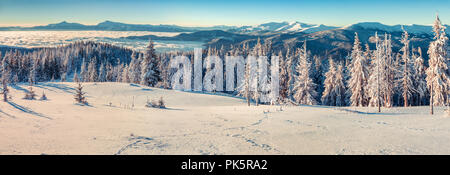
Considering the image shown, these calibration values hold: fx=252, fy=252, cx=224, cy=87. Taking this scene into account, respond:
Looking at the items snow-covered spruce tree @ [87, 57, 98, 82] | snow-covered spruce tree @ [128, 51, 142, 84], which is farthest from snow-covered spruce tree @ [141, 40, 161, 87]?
snow-covered spruce tree @ [87, 57, 98, 82]

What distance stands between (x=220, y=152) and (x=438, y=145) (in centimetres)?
820

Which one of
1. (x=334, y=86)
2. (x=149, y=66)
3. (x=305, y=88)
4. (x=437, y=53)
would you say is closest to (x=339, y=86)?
(x=334, y=86)

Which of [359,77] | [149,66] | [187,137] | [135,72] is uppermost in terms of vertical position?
[149,66]

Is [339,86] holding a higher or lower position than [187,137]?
lower

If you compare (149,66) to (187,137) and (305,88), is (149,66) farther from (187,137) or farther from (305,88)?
(187,137)

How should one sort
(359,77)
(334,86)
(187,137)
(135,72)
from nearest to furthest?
(187,137) < (359,77) < (334,86) < (135,72)

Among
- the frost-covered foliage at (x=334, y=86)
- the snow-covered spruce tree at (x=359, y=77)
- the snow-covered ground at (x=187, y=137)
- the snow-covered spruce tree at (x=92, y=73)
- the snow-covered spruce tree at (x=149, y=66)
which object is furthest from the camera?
the snow-covered spruce tree at (x=92, y=73)

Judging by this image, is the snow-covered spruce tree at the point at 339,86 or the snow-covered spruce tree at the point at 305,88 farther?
the snow-covered spruce tree at the point at 339,86

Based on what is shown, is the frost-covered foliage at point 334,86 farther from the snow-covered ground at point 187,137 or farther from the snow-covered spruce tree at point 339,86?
the snow-covered ground at point 187,137

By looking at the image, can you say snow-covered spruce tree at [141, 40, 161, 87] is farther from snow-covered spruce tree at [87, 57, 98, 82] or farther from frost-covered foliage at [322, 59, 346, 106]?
snow-covered spruce tree at [87, 57, 98, 82]

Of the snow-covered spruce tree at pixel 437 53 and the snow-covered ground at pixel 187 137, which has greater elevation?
the snow-covered spruce tree at pixel 437 53

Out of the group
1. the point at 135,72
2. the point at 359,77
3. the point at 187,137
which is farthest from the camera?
the point at 135,72

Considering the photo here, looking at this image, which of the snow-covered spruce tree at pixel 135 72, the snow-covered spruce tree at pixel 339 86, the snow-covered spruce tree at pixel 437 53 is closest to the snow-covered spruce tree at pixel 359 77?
the snow-covered spruce tree at pixel 339 86
